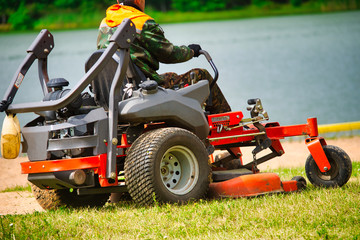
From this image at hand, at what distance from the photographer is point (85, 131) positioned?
5.50m

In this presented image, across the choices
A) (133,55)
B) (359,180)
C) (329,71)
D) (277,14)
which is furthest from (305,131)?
(277,14)

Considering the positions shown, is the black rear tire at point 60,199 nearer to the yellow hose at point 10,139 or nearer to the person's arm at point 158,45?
the yellow hose at point 10,139

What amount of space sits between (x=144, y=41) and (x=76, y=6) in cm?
3409

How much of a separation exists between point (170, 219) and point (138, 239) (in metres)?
0.45

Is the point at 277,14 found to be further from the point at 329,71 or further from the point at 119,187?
the point at 119,187

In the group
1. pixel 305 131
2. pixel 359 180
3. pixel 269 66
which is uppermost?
pixel 305 131

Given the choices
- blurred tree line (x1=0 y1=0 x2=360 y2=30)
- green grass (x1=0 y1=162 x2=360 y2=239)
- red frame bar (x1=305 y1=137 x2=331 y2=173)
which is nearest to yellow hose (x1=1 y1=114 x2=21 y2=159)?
green grass (x1=0 y1=162 x2=360 y2=239)

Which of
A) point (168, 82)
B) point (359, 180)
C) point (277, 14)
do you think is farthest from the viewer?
point (277, 14)

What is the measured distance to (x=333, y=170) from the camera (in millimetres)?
6641

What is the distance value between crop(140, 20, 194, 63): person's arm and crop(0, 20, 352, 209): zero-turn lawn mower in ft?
0.88

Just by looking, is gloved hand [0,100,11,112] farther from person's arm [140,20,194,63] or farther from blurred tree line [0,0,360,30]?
blurred tree line [0,0,360,30]

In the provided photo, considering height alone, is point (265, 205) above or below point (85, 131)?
below

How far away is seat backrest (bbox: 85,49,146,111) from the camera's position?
5.86 metres

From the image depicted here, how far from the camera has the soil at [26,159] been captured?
7.13 metres
